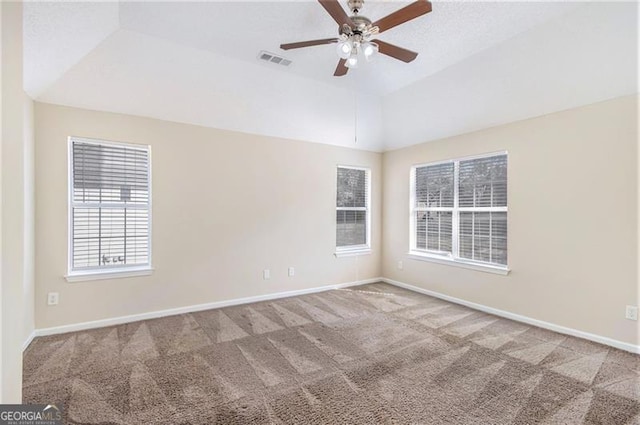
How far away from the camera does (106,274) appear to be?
3.46 m

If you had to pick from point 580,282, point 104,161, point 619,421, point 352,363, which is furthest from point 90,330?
point 580,282

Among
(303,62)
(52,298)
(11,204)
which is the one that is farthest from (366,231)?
(11,204)

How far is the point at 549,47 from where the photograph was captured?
269 centimetres

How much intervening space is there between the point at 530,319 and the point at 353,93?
3653mm

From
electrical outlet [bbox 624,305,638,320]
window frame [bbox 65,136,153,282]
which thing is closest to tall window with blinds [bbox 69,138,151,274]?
window frame [bbox 65,136,153,282]

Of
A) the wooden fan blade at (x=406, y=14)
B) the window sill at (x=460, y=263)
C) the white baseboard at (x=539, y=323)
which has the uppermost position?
the wooden fan blade at (x=406, y=14)

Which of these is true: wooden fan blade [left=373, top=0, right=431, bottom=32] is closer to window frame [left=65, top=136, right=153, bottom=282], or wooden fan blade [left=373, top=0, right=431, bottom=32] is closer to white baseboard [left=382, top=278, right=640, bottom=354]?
window frame [left=65, top=136, right=153, bottom=282]

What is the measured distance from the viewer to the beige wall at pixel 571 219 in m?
2.90

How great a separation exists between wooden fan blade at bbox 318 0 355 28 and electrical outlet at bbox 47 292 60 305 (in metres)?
3.87

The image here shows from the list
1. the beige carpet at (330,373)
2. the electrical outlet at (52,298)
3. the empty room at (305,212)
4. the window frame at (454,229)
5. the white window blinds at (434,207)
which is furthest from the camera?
the white window blinds at (434,207)

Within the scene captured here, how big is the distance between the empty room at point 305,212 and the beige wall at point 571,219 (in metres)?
0.02

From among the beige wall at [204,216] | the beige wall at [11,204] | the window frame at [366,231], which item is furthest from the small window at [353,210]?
the beige wall at [11,204]

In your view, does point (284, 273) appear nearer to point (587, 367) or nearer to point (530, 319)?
point (530, 319)

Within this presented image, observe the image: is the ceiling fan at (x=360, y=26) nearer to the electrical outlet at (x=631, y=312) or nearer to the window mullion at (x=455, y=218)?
the window mullion at (x=455, y=218)
